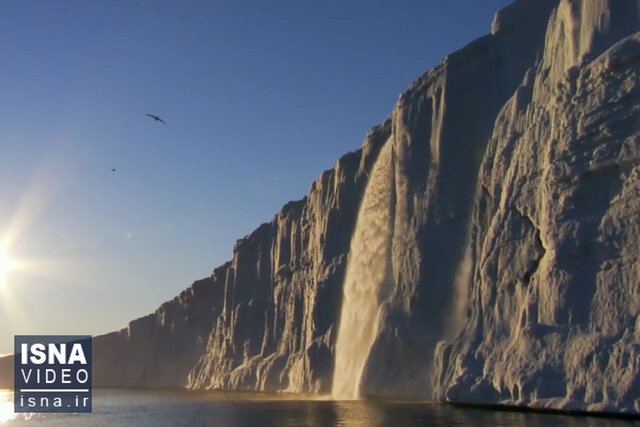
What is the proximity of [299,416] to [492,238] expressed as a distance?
1095 centimetres

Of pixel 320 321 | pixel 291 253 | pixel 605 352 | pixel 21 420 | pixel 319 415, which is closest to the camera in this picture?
pixel 605 352

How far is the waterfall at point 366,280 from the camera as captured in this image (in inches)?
1773

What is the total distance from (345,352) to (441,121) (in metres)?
14.0

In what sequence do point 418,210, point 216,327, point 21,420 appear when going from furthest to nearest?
point 216,327
point 418,210
point 21,420

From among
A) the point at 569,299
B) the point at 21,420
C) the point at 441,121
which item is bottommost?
the point at 21,420

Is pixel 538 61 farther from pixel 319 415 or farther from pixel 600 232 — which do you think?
pixel 319 415

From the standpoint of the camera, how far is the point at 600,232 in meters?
30.5

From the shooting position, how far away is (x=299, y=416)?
32656 mm

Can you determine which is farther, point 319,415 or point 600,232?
point 319,415

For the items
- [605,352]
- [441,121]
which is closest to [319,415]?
[605,352]

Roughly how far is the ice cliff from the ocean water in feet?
5.41
